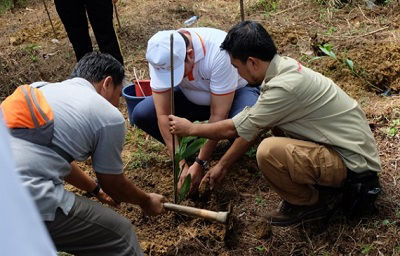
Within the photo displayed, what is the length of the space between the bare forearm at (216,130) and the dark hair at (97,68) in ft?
1.53

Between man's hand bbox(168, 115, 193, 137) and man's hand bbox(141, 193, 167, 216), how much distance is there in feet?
1.10

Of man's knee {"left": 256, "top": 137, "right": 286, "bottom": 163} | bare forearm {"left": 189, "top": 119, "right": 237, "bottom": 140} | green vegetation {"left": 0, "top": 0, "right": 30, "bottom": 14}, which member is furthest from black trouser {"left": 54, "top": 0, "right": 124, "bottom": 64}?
green vegetation {"left": 0, "top": 0, "right": 30, "bottom": 14}

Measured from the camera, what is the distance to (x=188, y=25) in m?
4.89

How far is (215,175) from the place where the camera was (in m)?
2.51

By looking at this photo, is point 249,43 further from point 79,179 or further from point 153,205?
point 79,179

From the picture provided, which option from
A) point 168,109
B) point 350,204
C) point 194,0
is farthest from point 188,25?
point 350,204

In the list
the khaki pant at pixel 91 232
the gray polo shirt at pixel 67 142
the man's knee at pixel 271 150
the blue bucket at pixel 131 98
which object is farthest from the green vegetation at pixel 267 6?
the khaki pant at pixel 91 232

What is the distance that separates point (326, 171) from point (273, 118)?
352mm

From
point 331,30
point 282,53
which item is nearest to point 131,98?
point 282,53

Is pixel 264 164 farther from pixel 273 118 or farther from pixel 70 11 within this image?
pixel 70 11

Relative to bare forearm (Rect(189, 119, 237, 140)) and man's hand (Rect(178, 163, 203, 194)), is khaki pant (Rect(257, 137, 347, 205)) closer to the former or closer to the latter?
bare forearm (Rect(189, 119, 237, 140))

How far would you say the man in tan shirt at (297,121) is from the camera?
2.05 meters

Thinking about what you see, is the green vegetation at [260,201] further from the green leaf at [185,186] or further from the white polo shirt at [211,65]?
the white polo shirt at [211,65]

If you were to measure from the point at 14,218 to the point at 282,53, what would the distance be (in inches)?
140
